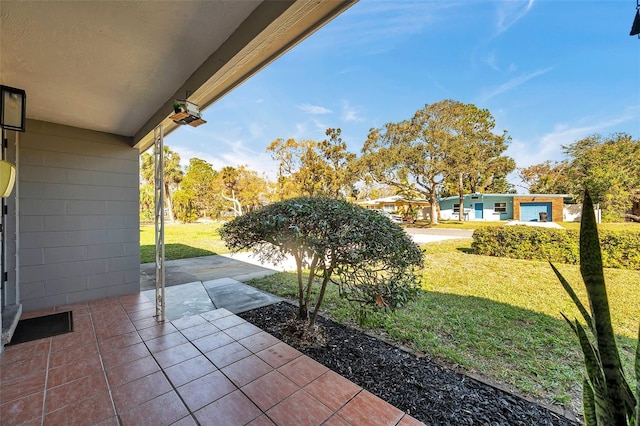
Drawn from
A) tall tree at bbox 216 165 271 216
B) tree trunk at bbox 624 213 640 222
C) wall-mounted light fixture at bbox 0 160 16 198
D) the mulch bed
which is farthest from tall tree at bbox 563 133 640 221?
tall tree at bbox 216 165 271 216

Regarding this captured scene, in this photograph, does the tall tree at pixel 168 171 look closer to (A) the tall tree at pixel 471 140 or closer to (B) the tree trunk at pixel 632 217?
(A) the tall tree at pixel 471 140

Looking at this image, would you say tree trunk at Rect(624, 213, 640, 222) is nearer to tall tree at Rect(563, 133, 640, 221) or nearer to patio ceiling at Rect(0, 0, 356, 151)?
tall tree at Rect(563, 133, 640, 221)

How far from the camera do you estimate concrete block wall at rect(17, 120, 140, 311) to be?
3.29 meters

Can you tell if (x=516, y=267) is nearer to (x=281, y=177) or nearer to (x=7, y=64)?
(x=7, y=64)

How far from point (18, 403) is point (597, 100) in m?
6.96

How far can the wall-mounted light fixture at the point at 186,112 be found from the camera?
2346 millimetres

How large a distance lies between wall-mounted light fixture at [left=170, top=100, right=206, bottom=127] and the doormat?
2630 millimetres

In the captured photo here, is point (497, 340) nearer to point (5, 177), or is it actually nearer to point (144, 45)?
point (144, 45)

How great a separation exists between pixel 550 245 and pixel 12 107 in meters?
9.33

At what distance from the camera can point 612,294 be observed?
12.9 ft

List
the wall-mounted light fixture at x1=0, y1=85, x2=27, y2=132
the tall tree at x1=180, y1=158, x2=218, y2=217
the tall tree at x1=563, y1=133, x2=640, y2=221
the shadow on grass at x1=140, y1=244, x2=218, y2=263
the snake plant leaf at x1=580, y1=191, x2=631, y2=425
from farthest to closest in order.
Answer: the tall tree at x1=180, y1=158, x2=218, y2=217 → the tall tree at x1=563, y1=133, x2=640, y2=221 → the shadow on grass at x1=140, y1=244, x2=218, y2=263 → the wall-mounted light fixture at x1=0, y1=85, x2=27, y2=132 → the snake plant leaf at x1=580, y1=191, x2=631, y2=425

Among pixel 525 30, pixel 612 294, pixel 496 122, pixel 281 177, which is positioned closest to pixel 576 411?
pixel 612 294

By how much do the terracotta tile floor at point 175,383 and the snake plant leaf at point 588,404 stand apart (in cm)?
87

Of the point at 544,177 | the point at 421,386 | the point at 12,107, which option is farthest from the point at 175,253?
the point at 544,177
